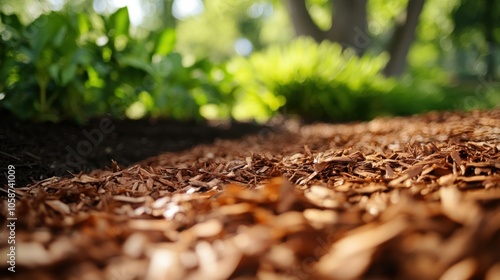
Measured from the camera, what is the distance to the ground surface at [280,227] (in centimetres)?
79

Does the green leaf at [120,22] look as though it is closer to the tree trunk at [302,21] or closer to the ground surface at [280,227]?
the ground surface at [280,227]

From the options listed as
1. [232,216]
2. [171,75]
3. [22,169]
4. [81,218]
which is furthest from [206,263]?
[171,75]

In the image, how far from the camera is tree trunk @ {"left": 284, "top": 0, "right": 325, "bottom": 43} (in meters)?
7.19

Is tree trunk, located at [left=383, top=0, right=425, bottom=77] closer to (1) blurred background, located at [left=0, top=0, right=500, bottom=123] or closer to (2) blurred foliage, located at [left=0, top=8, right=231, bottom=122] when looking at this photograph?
(1) blurred background, located at [left=0, top=0, right=500, bottom=123]

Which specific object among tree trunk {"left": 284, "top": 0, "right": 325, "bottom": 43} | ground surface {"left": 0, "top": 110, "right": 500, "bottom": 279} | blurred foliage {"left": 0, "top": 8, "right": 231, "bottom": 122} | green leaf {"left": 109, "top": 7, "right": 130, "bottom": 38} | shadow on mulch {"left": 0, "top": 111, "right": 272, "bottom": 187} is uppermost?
tree trunk {"left": 284, "top": 0, "right": 325, "bottom": 43}

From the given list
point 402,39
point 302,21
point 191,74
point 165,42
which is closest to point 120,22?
point 165,42

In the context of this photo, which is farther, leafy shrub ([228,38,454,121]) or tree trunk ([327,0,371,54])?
tree trunk ([327,0,371,54])

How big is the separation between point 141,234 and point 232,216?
234 millimetres

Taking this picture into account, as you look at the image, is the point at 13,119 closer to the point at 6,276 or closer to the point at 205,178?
the point at 205,178

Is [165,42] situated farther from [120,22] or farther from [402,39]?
[402,39]

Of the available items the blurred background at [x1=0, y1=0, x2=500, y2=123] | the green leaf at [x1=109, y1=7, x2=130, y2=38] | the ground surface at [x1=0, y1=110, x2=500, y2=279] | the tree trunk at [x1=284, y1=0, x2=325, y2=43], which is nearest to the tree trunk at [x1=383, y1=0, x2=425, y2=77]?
the blurred background at [x1=0, y1=0, x2=500, y2=123]

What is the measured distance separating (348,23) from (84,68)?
5787 millimetres

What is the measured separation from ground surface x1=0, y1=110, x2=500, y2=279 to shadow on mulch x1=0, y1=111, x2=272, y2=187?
0.63 metres

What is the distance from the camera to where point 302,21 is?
729 centimetres
